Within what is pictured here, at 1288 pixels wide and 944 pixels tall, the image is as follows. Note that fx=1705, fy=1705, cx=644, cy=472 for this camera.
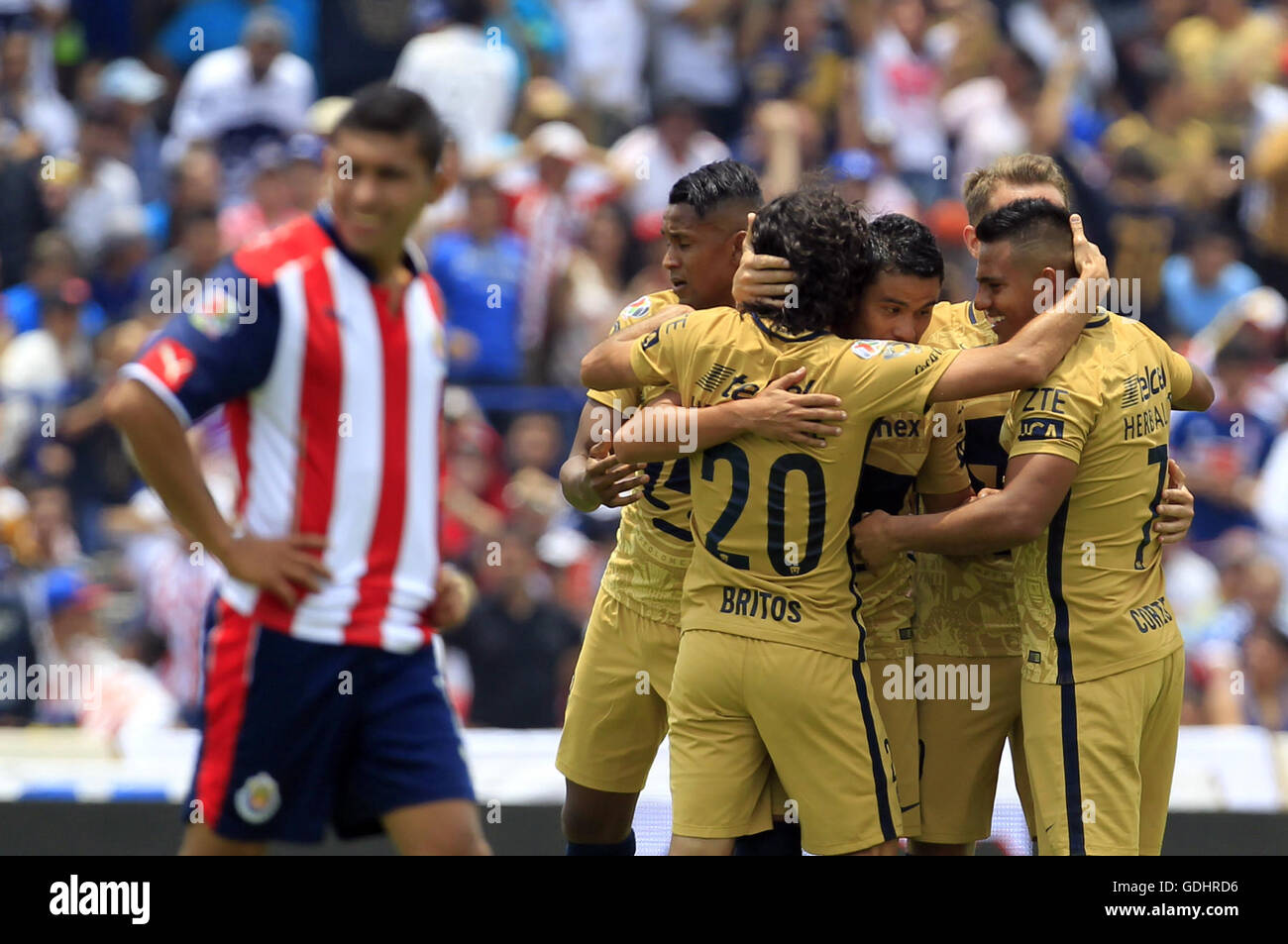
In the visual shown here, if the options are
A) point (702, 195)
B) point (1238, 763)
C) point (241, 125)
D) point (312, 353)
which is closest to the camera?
point (312, 353)

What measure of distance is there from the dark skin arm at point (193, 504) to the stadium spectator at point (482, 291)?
589 centimetres

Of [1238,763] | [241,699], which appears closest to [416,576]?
[241,699]

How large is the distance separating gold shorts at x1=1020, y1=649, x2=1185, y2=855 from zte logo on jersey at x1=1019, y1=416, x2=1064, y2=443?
665mm

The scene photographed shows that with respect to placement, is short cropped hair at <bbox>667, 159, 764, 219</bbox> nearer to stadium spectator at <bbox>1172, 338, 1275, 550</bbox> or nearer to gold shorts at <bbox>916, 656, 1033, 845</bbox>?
gold shorts at <bbox>916, 656, 1033, 845</bbox>

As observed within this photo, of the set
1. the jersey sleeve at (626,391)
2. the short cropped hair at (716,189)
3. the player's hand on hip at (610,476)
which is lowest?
the player's hand on hip at (610,476)

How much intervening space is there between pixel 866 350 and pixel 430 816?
1.62m

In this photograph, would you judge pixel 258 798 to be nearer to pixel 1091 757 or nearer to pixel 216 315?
pixel 216 315

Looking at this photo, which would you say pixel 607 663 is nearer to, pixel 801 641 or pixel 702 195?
pixel 801 641

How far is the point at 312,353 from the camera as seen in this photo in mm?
4062

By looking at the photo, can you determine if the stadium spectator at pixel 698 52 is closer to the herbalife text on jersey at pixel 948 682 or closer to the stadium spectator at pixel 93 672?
the stadium spectator at pixel 93 672

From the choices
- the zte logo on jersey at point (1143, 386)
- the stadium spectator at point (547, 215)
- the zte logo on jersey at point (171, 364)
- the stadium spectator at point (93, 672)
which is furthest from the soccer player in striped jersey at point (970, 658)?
the stadium spectator at point (547, 215)

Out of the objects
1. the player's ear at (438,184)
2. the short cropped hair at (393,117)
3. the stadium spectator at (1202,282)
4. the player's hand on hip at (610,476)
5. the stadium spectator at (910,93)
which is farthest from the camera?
the stadium spectator at (910,93)

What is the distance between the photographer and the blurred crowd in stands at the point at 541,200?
8789 mm

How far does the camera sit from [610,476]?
4828 mm
